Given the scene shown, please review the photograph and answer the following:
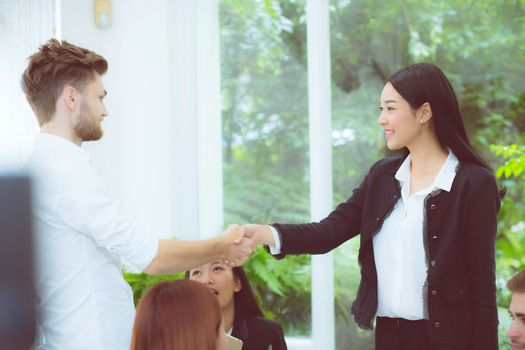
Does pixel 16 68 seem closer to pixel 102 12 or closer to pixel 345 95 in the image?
pixel 102 12

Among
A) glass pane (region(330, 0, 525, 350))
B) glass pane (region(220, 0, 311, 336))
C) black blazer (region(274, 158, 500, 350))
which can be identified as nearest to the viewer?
black blazer (region(274, 158, 500, 350))

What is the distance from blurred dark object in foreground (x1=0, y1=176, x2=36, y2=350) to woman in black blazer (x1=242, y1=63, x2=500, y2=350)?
1.75 m

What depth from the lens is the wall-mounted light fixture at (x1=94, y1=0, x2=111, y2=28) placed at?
3809 millimetres

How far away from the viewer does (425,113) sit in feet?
7.38

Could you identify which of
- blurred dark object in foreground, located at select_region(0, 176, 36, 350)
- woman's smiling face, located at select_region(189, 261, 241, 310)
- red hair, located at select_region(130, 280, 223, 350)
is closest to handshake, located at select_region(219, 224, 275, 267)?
woman's smiling face, located at select_region(189, 261, 241, 310)

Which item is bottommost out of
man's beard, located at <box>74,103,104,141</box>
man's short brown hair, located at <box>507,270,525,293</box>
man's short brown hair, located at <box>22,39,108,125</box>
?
man's short brown hair, located at <box>507,270,525,293</box>

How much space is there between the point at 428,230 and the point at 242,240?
77 cm

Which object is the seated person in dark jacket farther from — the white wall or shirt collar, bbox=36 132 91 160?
the white wall

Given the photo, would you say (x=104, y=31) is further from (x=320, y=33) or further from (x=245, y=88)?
(x=320, y=33)

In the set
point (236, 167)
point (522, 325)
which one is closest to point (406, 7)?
point (236, 167)

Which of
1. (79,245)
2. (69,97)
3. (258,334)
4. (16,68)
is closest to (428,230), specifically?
(258,334)

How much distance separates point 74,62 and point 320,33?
1803 mm

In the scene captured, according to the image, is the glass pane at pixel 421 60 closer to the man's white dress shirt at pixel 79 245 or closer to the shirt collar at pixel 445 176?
the shirt collar at pixel 445 176

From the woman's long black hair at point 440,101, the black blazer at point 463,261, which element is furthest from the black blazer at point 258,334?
the woman's long black hair at point 440,101
